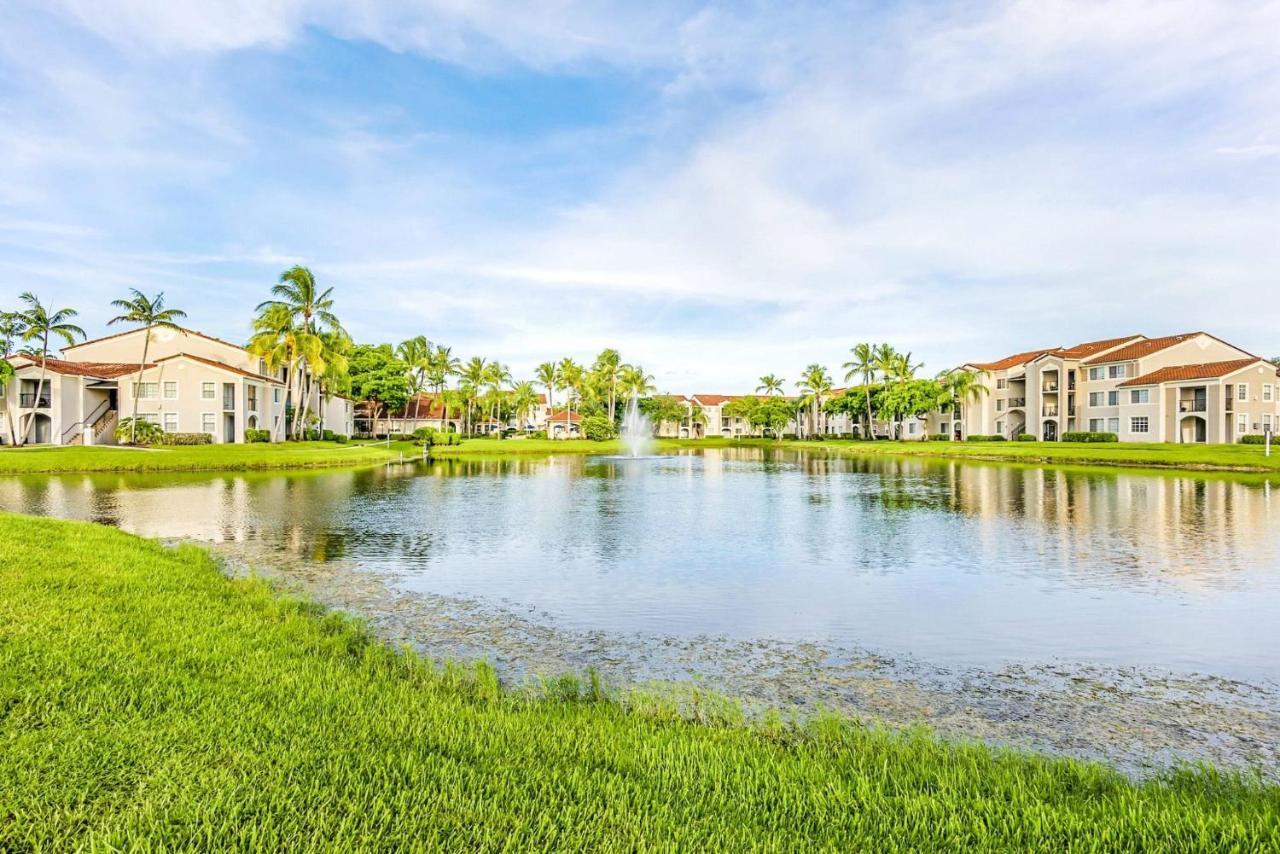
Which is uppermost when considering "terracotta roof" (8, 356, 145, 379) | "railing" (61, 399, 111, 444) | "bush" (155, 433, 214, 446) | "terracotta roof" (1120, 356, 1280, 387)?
"terracotta roof" (8, 356, 145, 379)

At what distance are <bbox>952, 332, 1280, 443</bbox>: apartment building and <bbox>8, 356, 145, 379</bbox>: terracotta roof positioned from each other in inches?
3499

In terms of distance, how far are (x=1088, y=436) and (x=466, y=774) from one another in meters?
81.5

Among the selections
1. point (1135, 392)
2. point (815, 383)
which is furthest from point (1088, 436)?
point (815, 383)

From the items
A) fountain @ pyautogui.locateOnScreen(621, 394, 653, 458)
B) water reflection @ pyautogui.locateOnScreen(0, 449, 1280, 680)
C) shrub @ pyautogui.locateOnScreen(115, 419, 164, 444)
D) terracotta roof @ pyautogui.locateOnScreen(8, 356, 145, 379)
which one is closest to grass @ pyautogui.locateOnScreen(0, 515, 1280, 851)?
water reflection @ pyautogui.locateOnScreen(0, 449, 1280, 680)

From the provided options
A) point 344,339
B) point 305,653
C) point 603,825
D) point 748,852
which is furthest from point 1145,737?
point 344,339

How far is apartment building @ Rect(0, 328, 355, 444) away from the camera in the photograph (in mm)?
57688

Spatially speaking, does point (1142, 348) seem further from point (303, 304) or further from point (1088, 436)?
point (303, 304)

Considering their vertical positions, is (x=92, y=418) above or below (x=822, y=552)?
above

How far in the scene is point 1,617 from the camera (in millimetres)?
7457

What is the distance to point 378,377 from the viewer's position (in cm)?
8338

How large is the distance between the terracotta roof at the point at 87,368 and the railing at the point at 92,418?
2.84 m

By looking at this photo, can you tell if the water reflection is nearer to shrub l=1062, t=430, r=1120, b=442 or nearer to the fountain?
shrub l=1062, t=430, r=1120, b=442

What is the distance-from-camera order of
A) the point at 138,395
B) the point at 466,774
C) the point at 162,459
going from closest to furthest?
the point at 466,774, the point at 162,459, the point at 138,395

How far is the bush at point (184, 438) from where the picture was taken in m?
58.0
